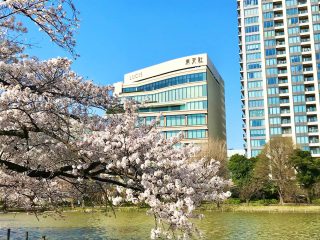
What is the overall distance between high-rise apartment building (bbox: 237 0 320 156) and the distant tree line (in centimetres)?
3014

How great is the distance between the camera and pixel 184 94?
96.0m

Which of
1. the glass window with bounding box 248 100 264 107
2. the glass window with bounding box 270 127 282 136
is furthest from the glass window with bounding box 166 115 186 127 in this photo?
the glass window with bounding box 270 127 282 136

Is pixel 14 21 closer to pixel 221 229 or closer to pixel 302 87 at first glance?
pixel 221 229

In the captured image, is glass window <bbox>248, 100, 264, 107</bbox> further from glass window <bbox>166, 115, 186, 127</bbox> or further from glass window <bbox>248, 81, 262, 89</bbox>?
glass window <bbox>166, 115, 186, 127</bbox>

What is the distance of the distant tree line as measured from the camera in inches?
2335

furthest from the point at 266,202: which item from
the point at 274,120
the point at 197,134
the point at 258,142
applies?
the point at 274,120

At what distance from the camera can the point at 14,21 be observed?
10594 mm

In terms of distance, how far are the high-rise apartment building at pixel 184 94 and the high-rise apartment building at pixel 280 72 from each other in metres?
9.34

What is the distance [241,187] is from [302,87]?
134 ft

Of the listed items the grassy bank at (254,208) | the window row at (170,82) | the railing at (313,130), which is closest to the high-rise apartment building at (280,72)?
the railing at (313,130)

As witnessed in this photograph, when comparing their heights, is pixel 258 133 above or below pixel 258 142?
above

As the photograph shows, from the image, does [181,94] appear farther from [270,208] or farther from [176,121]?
[270,208]

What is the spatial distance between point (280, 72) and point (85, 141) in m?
95.6

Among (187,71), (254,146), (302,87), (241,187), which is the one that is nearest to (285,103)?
(302,87)
